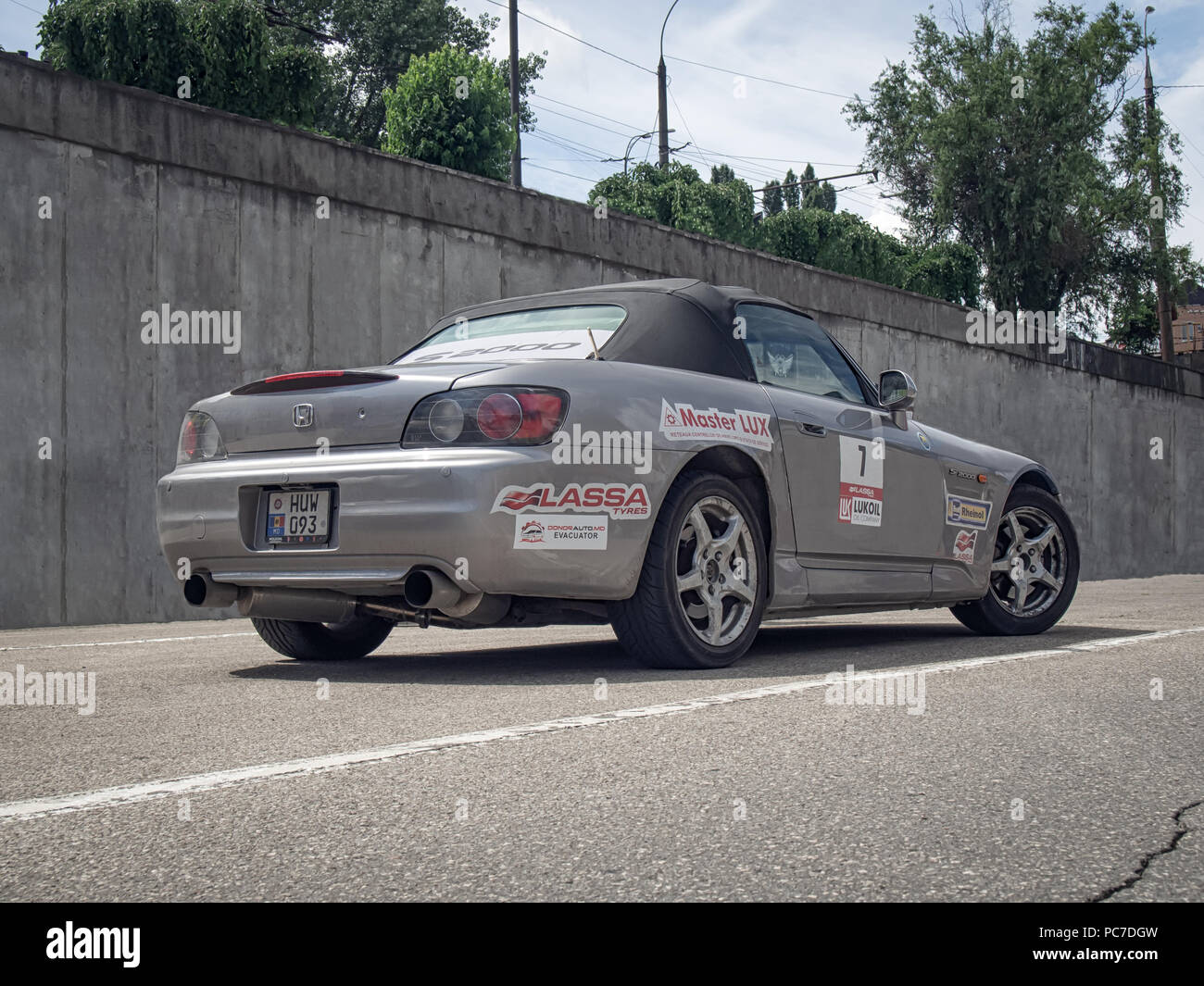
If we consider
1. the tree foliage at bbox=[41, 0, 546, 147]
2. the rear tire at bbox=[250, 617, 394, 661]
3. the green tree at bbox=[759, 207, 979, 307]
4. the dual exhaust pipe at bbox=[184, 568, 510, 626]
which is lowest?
the rear tire at bbox=[250, 617, 394, 661]

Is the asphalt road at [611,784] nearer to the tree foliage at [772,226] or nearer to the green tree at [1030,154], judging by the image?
the tree foliage at [772,226]

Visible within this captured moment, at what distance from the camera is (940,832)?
8.83ft

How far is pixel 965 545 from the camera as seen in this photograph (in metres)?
6.83

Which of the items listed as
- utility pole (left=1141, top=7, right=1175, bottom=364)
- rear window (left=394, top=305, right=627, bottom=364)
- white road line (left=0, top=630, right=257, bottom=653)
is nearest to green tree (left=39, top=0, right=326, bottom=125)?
white road line (left=0, top=630, right=257, bottom=653)

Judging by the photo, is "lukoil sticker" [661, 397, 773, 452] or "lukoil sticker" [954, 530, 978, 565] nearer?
"lukoil sticker" [661, 397, 773, 452]

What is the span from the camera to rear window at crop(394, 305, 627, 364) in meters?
5.50

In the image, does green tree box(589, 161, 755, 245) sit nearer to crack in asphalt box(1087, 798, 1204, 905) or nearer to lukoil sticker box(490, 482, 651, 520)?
lukoil sticker box(490, 482, 651, 520)

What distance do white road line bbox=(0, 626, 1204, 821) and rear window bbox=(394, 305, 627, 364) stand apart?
1.52 m

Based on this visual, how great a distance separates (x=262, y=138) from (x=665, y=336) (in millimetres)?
6487

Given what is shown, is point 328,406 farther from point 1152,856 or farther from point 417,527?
point 1152,856

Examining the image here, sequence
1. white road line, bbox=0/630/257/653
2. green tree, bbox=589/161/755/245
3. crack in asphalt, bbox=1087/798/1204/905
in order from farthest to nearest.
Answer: green tree, bbox=589/161/755/245
white road line, bbox=0/630/257/653
crack in asphalt, bbox=1087/798/1204/905

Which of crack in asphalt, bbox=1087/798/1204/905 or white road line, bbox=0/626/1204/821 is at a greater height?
white road line, bbox=0/626/1204/821

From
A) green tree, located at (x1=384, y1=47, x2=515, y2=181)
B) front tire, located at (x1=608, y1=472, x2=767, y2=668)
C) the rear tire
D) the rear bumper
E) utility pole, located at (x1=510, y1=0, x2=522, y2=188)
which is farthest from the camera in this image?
utility pole, located at (x1=510, y1=0, x2=522, y2=188)
